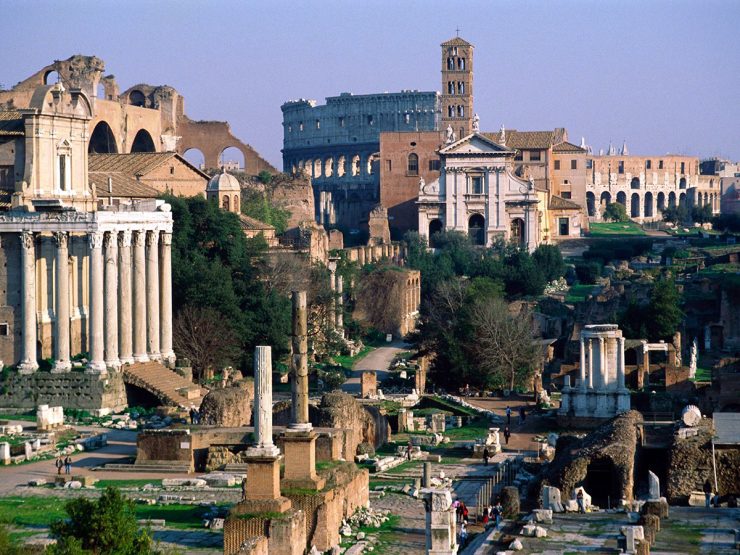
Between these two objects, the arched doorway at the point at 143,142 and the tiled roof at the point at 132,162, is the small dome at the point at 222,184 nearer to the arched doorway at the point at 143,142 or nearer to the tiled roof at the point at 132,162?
the tiled roof at the point at 132,162

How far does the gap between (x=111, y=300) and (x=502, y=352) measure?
12.9 m

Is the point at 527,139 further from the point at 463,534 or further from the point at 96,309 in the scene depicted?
the point at 463,534

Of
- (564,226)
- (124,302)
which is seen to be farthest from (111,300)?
(564,226)

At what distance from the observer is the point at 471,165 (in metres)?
98.3

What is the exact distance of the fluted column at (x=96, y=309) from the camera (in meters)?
47.3

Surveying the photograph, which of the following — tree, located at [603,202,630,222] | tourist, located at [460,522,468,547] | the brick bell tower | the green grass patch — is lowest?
tourist, located at [460,522,468,547]

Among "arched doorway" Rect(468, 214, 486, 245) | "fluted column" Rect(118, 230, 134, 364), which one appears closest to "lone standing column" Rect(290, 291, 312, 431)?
"fluted column" Rect(118, 230, 134, 364)

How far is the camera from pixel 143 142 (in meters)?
86.1

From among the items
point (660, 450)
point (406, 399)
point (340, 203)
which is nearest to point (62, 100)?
point (406, 399)

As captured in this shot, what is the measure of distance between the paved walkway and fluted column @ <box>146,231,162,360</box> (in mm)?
6632

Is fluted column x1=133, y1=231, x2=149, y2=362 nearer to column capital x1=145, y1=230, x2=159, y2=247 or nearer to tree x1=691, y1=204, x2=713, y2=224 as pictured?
column capital x1=145, y1=230, x2=159, y2=247

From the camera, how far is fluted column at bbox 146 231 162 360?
166 ft

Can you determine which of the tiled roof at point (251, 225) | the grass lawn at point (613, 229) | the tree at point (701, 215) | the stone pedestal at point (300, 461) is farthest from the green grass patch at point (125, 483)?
the tree at point (701, 215)

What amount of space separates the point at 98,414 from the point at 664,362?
1875cm
